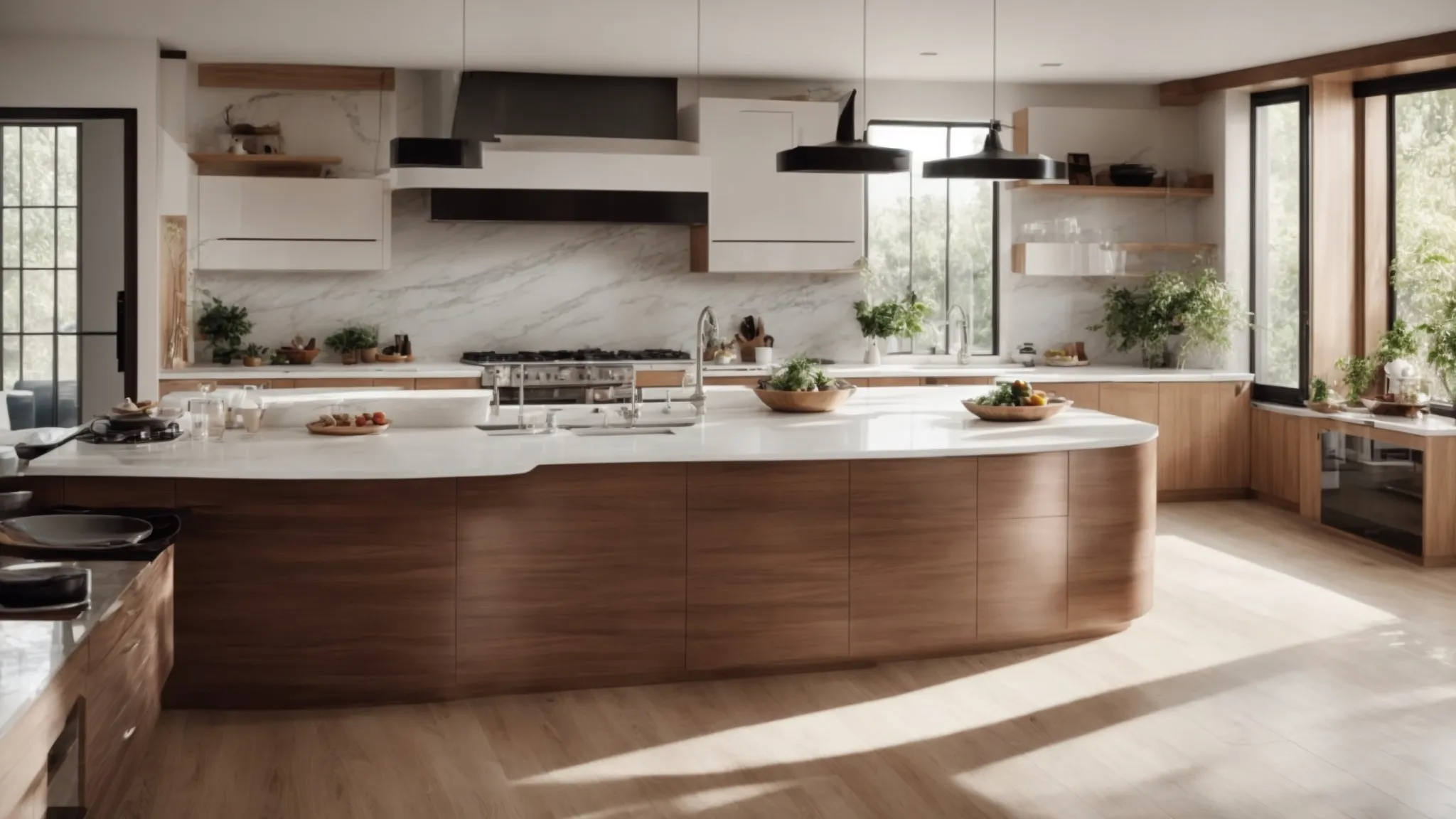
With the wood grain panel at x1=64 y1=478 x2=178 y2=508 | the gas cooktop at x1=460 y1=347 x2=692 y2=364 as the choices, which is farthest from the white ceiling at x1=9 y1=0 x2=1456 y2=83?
the wood grain panel at x1=64 y1=478 x2=178 y2=508

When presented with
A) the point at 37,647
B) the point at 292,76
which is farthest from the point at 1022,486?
the point at 292,76

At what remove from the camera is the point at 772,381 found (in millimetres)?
5406

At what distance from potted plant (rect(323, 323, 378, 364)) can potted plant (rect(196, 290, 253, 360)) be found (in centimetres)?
48

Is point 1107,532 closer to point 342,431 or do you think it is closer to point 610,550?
point 610,550

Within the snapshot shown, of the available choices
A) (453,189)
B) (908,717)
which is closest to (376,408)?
(908,717)

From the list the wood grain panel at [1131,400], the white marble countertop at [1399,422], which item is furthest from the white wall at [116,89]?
the white marble countertop at [1399,422]

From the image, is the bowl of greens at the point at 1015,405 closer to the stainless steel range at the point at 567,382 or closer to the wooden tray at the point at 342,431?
the stainless steel range at the point at 567,382

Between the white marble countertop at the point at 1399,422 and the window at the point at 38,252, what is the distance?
6578 mm

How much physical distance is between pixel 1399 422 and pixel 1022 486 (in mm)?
3107

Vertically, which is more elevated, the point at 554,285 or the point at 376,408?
the point at 554,285

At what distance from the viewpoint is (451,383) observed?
24.0ft

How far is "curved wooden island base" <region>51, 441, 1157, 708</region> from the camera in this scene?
4.02 m

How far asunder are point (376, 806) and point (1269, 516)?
225 inches

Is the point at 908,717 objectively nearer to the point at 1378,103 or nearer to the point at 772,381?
the point at 772,381
